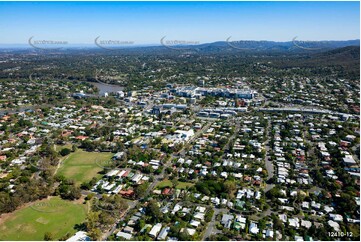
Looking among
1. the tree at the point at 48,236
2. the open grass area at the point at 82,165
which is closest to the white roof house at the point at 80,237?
the tree at the point at 48,236

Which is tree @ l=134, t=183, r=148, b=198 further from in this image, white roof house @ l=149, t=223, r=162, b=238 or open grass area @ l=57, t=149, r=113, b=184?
open grass area @ l=57, t=149, r=113, b=184

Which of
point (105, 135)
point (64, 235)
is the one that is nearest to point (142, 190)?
point (64, 235)

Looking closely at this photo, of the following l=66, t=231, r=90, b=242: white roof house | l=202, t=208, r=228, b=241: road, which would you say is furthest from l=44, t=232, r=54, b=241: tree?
l=202, t=208, r=228, b=241: road

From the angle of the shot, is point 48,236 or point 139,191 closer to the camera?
point 48,236

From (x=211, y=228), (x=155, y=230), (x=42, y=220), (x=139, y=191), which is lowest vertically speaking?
(x=42, y=220)

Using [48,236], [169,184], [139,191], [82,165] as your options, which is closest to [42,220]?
[48,236]

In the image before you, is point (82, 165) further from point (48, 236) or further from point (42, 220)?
point (48, 236)
